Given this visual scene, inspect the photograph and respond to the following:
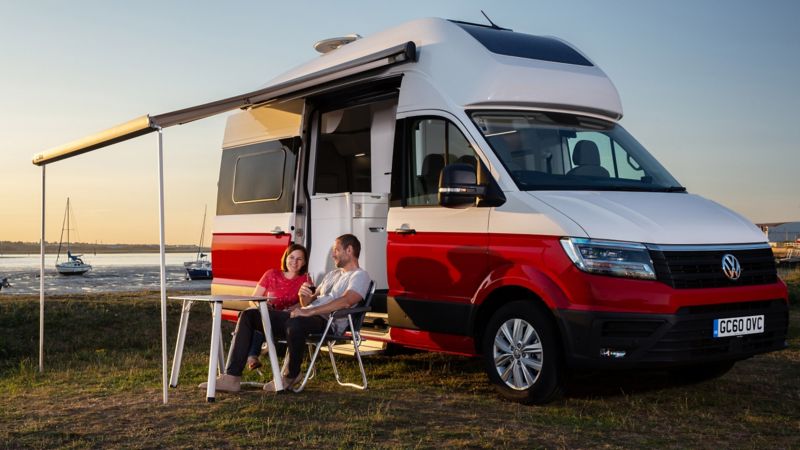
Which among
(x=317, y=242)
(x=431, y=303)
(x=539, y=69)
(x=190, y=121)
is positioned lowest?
(x=431, y=303)

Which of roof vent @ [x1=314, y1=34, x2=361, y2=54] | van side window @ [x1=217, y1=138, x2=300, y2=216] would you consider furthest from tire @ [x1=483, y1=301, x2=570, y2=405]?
roof vent @ [x1=314, y1=34, x2=361, y2=54]

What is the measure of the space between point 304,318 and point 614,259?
2.53 metres

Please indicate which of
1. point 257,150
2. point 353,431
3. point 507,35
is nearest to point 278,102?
point 257,150

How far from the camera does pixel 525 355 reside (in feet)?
18.3

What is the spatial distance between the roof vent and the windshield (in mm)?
2936

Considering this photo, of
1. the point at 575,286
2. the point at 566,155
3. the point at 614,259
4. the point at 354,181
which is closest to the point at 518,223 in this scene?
the point at 575,286

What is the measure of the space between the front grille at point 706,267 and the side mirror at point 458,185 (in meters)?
1.36

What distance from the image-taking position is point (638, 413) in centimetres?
554

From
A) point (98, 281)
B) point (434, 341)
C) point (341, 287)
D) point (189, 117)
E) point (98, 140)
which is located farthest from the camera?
point (98, 281)

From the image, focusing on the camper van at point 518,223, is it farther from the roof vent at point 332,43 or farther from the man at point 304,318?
the roof vent at point 332,43

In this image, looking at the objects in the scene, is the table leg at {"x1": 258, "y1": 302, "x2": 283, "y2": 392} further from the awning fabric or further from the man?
the awning fabric

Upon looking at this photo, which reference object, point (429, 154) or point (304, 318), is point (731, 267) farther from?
point (304, 318)

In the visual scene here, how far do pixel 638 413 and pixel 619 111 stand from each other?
8.88 feet

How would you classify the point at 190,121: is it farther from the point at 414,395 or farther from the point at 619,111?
the point at 619,111
